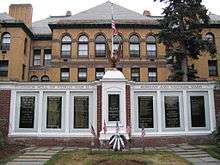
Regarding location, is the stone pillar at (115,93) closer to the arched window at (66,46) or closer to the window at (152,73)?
the window at (152,73)

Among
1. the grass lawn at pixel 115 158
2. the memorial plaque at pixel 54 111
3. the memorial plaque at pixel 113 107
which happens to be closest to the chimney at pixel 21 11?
the memorial plaque at pixel 54 111

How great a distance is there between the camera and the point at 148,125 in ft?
68.7

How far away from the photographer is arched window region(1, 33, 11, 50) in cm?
3931

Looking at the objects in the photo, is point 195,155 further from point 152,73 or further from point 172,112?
point 152,73

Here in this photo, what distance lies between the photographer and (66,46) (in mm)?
39750

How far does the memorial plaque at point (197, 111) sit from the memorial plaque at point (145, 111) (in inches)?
96.3

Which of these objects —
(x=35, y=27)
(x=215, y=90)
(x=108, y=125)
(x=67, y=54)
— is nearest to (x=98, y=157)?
(x=108, y=125)

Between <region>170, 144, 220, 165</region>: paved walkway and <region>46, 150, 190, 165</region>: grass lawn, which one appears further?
<region>170, 144, 220, 165</region>: paved walkway

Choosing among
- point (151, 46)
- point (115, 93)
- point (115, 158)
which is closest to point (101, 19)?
point (151, 46)

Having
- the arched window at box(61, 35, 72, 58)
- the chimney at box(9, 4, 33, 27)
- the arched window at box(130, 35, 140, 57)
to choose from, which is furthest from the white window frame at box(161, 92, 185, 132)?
the chimney at box(9, 4, 33, 27)

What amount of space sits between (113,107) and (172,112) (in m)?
3.56

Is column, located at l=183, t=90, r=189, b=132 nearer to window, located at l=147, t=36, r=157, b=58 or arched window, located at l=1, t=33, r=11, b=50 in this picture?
window, located at l=147, t=36, r=157, b=58

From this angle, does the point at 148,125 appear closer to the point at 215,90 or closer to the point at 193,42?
the point at 215,90

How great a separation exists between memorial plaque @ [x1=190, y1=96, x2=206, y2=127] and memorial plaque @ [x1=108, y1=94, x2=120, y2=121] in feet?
14.7
